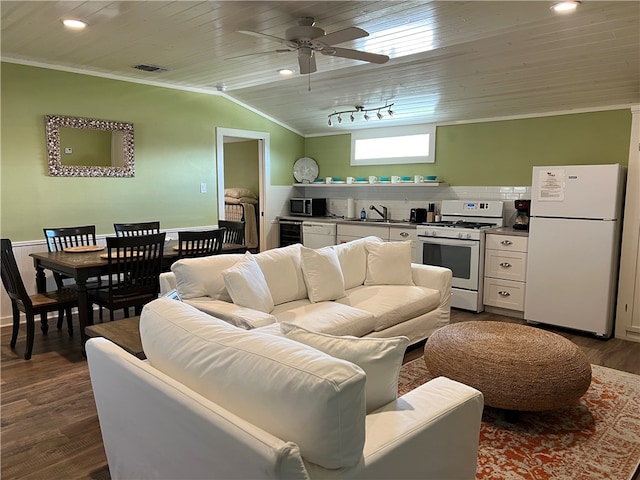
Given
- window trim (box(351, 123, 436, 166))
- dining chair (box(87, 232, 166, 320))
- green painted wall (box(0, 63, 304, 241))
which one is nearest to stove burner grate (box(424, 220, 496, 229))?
window trim (box(351, 123, 436, 166))

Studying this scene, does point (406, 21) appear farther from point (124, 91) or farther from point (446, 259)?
point (124, 91)

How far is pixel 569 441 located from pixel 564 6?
2.52m

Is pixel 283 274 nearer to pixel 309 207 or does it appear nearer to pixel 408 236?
pixel 408 236

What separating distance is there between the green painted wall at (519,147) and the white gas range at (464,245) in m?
0.36

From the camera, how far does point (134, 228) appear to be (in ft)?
15.7

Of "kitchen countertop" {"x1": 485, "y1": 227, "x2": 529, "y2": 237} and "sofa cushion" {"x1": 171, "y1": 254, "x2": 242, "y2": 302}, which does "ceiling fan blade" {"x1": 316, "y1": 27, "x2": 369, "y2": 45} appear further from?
"kitchen countertop" {"x1": 485, "y1": 227, "x2": 529, "y2": 237}

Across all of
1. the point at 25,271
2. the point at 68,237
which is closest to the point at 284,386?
the point at 68,237

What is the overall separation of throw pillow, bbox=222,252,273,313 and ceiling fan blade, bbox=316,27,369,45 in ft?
5.02

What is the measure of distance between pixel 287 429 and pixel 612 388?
2.88 m

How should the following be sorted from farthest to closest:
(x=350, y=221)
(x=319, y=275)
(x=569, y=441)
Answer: (x=350, y=221), (x=319, y=275), (x=569, y=441)

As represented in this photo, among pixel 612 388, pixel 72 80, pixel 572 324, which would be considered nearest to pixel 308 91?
pixel 72 80

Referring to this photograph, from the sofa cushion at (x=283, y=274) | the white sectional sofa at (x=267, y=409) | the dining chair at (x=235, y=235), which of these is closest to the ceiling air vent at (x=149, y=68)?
the dining chair at (x=235, y=235)

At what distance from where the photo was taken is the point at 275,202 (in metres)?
6.88

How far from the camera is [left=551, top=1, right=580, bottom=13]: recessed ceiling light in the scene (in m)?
2.76
